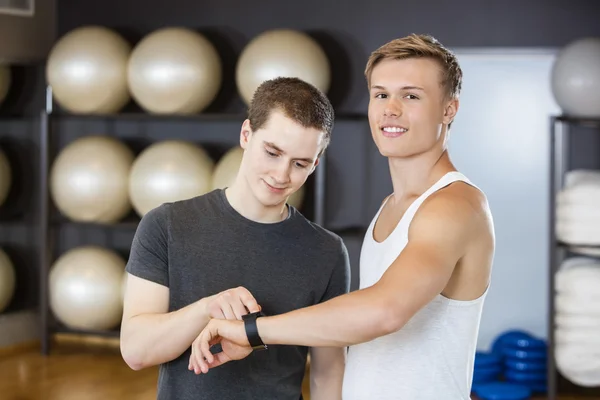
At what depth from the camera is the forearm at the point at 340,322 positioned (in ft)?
5.44

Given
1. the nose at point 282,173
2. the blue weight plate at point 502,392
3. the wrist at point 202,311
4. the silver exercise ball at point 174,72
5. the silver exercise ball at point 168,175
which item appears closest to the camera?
the wrist at point 202,311

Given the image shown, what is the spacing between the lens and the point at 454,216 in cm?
176

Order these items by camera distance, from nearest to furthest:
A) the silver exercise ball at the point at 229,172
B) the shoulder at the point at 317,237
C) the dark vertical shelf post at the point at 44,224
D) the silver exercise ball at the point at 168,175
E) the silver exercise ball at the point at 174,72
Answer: the shoulder at the point at 317,237, the silver exercise ball at the point at 229,172, the silver exercise ball at the point at 168,175, the silver exercise ball at the point at 174,72, the dark vertical shelf post at the point at 44,224

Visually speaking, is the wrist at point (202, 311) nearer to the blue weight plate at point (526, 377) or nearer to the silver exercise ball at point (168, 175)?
the silver exercise ball at point (168, 175)

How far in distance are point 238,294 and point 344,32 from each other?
3764 mm

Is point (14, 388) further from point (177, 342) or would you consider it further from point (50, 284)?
point (177, 342)

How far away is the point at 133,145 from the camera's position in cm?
585

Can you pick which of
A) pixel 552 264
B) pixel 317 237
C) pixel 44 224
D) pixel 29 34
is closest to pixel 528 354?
pixel 552 264

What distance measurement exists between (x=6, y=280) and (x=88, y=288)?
2.09 feet

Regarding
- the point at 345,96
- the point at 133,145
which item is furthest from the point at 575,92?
the point at 133,145

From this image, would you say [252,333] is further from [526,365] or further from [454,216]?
[526,365]

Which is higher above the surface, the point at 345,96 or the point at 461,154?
the point at 345,96

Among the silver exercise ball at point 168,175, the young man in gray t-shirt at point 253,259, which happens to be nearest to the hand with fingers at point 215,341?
the young man in gray t-shirt at point 253,259

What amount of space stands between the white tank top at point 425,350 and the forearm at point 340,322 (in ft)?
0.74
